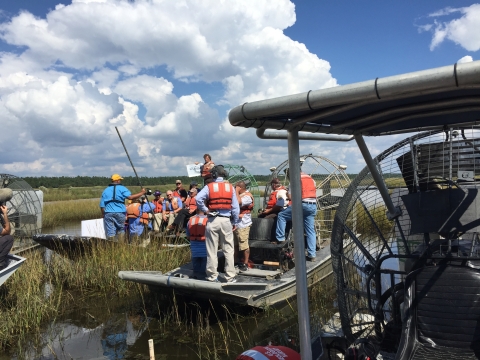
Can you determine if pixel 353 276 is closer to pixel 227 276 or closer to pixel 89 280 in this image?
pixel 227 276

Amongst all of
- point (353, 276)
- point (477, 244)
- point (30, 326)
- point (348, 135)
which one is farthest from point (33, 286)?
point (477, 244)

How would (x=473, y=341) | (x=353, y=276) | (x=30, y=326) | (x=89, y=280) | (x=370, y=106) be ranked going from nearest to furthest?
(x=370, y=106) < (x=473, y=341) < (x=353, y=276) < (x=30, y=326) < (x=89, y=280)

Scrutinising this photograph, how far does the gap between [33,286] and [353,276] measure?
216 inches

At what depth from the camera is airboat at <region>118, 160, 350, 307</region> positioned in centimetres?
602

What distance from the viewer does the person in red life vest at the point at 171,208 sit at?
11773 mm

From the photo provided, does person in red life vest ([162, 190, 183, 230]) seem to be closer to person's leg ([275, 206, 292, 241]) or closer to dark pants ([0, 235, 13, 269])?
person's leg ([275, 206, 292, 241])

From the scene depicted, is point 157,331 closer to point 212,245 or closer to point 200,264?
point 200,264

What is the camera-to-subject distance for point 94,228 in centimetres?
1080

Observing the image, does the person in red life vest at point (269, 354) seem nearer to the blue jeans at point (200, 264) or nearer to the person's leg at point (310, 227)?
the blue jeans at point (200, 264)

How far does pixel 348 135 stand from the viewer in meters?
3.45

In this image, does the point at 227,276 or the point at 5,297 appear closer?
the point at 227,276

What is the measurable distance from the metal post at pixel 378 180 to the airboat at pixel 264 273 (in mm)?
1488

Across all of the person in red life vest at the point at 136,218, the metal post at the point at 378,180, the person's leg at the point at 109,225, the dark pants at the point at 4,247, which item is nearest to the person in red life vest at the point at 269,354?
the metal post at the point at 378,180

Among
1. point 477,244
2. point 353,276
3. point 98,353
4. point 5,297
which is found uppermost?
point 477,244
